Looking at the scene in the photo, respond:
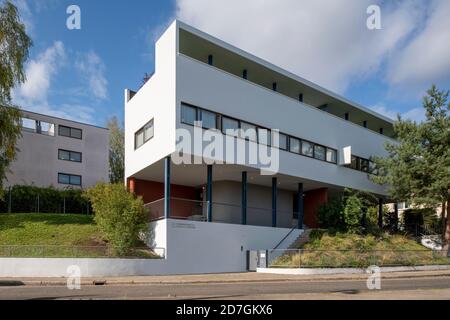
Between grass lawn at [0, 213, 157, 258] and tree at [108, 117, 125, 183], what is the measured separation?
2741 centimetres

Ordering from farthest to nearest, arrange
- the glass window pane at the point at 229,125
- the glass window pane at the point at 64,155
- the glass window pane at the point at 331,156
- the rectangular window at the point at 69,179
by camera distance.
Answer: the glass window pane at the point at 64,155 < the rectangular window at the point at 69,179 < the glass window pane at the point at 331,156 < the glass window pane at the point at 229,125

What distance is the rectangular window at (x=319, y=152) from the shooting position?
31.4 meters

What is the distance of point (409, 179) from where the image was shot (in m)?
30.1

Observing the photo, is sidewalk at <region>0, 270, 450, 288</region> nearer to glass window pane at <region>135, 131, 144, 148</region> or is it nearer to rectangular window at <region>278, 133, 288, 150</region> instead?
rectangular window at <region>278, 133, 288, 150</region>

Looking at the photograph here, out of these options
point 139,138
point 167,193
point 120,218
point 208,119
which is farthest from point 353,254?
point 139,138

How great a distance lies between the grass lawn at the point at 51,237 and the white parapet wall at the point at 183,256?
25.9 inches

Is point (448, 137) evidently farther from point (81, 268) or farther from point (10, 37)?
point (10, 37)

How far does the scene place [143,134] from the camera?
90.2 feet

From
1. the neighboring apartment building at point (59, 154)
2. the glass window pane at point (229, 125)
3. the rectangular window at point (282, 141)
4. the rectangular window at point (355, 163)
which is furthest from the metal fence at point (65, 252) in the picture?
the neighboring apartment building at point (59, 154)

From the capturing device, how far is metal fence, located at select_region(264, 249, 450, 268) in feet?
75.9

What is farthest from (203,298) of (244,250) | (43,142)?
(43,142)

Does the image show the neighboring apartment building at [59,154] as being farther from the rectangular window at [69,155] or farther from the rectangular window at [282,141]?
the rectangular window at [282,141]

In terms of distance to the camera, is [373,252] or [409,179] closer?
[373,252]

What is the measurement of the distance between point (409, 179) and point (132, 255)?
18.4m
